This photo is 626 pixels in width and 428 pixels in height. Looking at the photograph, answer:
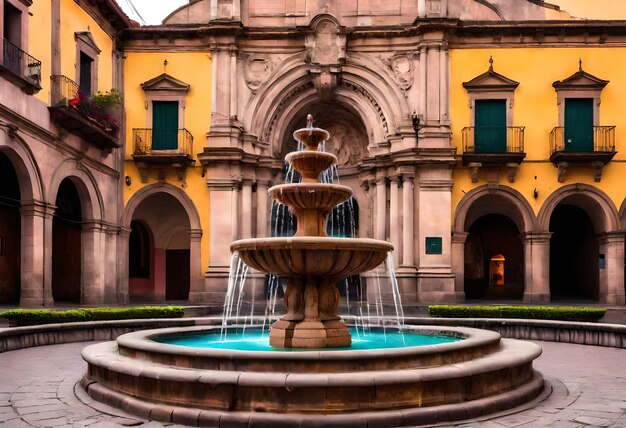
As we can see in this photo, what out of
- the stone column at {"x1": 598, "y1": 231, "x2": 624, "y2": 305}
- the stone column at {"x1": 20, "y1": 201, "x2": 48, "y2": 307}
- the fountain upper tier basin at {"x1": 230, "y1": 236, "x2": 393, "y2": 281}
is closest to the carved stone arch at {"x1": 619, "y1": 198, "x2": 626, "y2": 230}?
the stone column at {"x1": 598, "y1": 231, "x2": 624, "y2": 305}

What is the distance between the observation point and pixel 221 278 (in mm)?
23453

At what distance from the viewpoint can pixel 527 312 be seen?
15.8m

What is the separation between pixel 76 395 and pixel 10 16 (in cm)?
1310

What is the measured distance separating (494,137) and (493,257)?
393 inches

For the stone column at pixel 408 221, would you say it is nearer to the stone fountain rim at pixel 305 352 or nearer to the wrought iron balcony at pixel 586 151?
the wrought iron balcony at pixel 586 151

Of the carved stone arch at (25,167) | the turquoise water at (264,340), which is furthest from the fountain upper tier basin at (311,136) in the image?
the carved stone arch at (25,167)

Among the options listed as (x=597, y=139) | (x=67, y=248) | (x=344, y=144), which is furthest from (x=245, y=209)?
(x=597, y=139)

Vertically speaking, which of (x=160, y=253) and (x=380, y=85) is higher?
(x=380, y=85)

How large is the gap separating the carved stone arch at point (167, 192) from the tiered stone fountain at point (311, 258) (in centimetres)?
1479

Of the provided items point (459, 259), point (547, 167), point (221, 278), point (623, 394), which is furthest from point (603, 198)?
point (623, 394)

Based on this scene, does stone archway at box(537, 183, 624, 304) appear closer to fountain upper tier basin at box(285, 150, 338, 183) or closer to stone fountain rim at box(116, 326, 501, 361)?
fountain upper tier basin at box(285, 150, 338, 183)

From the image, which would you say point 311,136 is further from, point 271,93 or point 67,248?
point 67,248

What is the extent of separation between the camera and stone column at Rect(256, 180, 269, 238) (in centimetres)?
2458

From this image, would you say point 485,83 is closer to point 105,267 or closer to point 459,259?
point 459,259
